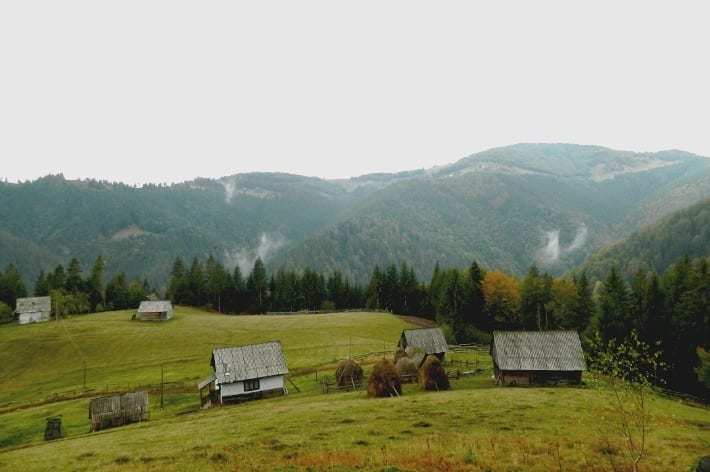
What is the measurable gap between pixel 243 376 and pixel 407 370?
2091cm

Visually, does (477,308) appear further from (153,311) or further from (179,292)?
(179,292)

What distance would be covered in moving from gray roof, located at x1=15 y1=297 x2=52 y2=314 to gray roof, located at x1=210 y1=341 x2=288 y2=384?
2962 inches

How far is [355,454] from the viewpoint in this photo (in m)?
23.4

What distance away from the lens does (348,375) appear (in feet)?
186

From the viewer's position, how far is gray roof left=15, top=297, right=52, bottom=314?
10806cm

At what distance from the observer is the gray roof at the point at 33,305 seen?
108 meters

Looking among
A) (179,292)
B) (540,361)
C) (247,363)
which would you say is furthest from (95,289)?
(540,361)

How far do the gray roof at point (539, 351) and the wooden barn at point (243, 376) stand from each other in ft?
91.5

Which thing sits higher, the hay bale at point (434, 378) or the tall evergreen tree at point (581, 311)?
the tall evergreen tree at point (581, 311)

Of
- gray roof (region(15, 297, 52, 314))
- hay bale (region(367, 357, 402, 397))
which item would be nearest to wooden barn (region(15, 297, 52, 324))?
gray roof (region(15, 297, 52, 314))

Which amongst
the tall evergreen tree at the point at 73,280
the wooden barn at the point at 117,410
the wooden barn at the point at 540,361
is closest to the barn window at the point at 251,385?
the wooden barn at the point at 117,410

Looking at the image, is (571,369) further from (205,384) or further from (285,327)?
(285,327)

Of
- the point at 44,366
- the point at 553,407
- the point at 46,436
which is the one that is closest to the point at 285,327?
the point at 44,366

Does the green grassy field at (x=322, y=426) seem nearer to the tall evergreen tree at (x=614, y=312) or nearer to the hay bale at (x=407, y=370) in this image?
the hay bale at (x=407, y=370)
